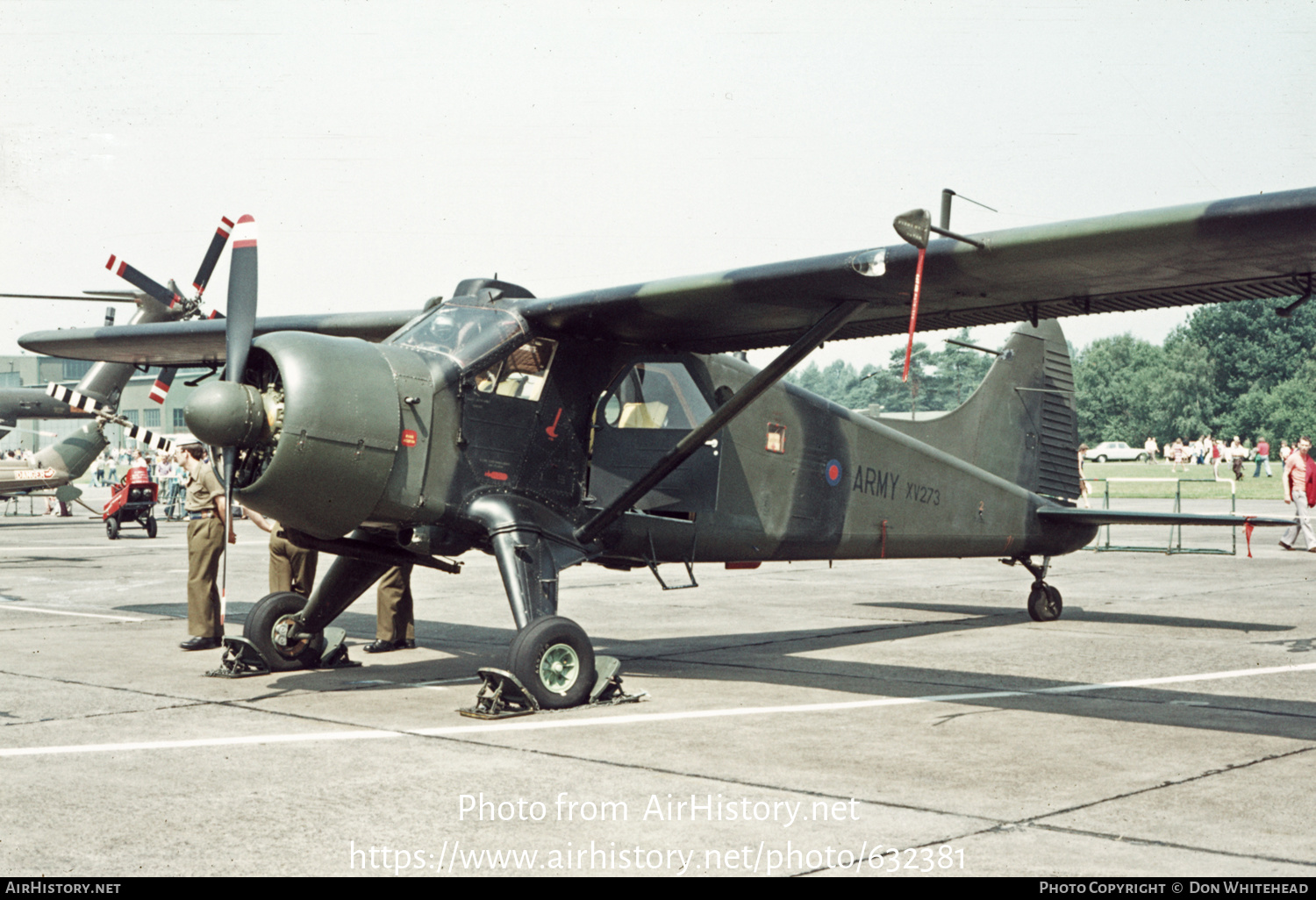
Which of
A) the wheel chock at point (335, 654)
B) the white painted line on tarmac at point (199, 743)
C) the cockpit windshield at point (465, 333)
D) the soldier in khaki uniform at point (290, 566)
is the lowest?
the white painted line on tarmac at point (199, 743)

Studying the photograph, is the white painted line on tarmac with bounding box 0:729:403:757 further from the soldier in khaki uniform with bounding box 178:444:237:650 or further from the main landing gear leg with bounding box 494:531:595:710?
the soldier in khaki uniform with bounding box 178:444:237:650

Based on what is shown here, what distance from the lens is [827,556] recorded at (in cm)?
1110

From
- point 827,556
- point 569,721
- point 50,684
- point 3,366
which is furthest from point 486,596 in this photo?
point 3,366

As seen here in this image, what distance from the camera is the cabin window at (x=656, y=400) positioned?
9703mm

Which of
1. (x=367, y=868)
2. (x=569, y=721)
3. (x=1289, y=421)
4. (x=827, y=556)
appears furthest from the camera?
(x=1289, y=421)

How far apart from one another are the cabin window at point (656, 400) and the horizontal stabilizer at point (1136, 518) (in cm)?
485

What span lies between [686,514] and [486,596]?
665 centimetres

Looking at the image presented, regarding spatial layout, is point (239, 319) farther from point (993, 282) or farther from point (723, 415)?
point (993, 282)

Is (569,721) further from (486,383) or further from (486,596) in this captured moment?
(486,596)

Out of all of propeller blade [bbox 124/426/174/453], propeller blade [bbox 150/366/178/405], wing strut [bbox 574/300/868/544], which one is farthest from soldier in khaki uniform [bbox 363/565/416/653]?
propeller blade [bbox 124/426/174/453]

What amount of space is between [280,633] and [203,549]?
222cm

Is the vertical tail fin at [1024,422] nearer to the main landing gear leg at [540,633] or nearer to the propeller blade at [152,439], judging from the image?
the main landing gear leg at [540,633]

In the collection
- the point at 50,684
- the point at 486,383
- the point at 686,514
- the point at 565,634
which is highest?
the point at 486,383

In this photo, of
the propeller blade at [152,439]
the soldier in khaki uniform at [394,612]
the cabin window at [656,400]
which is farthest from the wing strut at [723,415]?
the propeller blade at [152,439]
